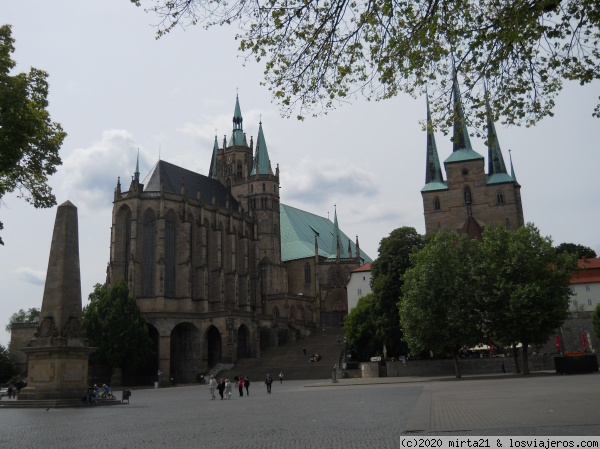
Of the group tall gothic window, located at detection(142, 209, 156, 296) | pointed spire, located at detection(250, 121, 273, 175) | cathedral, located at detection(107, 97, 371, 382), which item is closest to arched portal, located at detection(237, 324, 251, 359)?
cathedral, located at detection(107, 97, 371, 382)

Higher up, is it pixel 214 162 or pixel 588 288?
pixel 214 162

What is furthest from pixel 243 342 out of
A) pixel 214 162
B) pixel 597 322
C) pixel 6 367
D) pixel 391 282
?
pixel 214 162

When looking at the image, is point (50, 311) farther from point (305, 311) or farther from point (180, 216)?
point (305, 311)

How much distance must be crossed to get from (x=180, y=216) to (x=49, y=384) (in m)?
45.3

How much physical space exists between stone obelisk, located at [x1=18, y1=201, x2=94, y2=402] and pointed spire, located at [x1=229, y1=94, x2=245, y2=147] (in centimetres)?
7172

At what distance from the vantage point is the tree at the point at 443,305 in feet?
133

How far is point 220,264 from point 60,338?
47.4 meters

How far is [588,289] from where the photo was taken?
211 feet

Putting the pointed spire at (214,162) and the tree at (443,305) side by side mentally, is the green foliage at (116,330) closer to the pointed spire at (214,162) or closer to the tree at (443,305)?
the tree at (443,305)

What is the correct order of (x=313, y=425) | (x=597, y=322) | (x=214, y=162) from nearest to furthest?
1. (x=313, y=425)
2. (x=597, y=322)
3. (x=214, y=162)

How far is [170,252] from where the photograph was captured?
6819 centimetres

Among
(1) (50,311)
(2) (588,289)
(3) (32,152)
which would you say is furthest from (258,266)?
(3) (32,152)

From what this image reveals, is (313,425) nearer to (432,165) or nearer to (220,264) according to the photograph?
(220,264)

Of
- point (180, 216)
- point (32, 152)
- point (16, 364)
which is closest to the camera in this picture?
point (32, 152)
